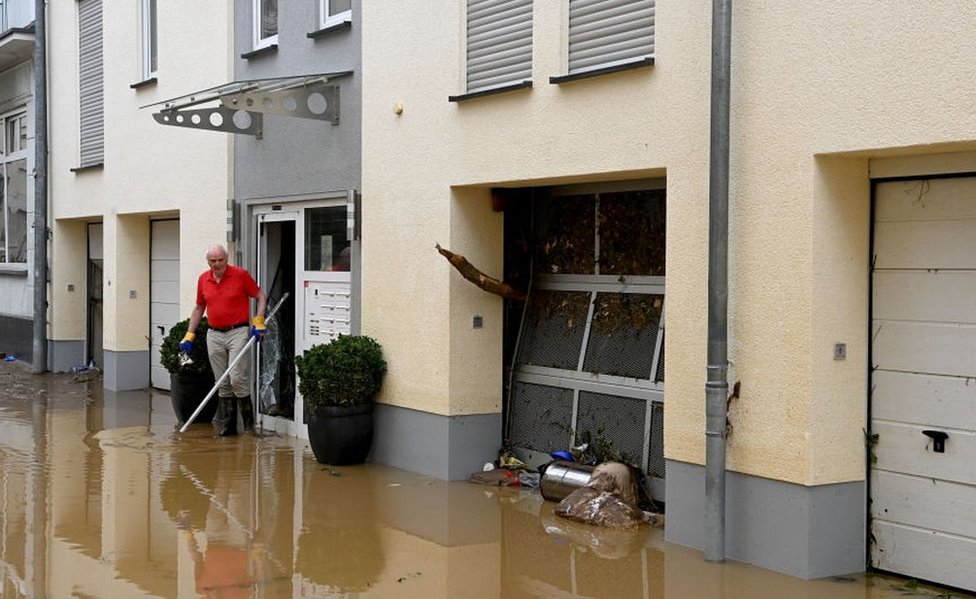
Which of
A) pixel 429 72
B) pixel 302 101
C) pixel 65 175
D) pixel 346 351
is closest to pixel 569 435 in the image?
pixel 346 351

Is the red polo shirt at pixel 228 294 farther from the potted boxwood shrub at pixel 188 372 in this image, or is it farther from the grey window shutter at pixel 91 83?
the grey window shutter at pixel 91 83

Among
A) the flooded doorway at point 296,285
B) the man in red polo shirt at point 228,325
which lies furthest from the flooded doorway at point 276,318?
the man in red polo shirt at point 228,325

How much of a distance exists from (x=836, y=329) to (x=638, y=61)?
2101mm

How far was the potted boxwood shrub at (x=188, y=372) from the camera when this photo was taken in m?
13.1

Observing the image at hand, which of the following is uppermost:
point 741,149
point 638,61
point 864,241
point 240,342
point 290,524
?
point 638,61

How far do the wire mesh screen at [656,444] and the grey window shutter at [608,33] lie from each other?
235 cm

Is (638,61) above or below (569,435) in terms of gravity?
above

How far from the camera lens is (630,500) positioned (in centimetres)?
862

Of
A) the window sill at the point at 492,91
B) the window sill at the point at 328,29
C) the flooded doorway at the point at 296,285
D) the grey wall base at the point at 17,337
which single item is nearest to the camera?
the window sill at the point at 492,91

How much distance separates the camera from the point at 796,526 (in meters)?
7.01

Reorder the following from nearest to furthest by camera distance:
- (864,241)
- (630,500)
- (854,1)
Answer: (854,1) → (864,241) → (630,500)

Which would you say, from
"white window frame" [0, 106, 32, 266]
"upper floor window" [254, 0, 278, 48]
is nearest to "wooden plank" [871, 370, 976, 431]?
"upper floor window" [254, 0, 278, 48]

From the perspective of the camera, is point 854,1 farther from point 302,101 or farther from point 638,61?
point 302,101

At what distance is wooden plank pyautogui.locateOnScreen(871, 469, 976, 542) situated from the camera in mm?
6742
